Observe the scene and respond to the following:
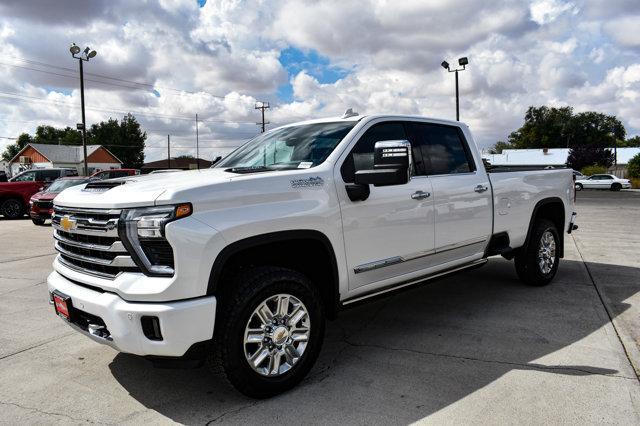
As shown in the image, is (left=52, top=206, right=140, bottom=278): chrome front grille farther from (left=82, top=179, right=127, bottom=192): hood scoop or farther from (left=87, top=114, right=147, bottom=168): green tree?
(left=87, top=114, right=147, bottom=168): green tree

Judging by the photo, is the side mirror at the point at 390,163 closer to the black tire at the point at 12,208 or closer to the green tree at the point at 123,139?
the black tire at the point at 12,208

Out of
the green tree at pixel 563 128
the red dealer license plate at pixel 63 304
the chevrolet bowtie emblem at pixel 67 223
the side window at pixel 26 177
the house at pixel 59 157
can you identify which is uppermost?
the green tree at pixel 563 128

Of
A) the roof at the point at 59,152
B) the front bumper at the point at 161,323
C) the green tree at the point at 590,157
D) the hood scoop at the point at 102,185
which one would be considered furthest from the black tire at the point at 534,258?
the roof at the point at 59,152

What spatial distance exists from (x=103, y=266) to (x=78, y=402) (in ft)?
3.21

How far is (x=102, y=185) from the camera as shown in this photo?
11.2 ft

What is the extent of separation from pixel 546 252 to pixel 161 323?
4959mm

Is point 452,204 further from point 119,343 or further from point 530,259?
point 119,343

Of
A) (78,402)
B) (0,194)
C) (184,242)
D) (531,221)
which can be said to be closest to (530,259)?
(531,221)

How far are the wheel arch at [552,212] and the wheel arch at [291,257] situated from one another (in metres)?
3.15

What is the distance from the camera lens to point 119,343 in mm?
2961

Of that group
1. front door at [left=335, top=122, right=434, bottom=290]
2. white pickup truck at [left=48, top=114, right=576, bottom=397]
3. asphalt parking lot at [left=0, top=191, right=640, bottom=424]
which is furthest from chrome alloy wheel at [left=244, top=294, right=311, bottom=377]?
front door at [left=335, top=122, right=434, bottom=290]

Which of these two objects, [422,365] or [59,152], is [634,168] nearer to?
[422,365]

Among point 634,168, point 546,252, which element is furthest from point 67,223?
point 634,168

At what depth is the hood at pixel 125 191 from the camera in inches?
117
